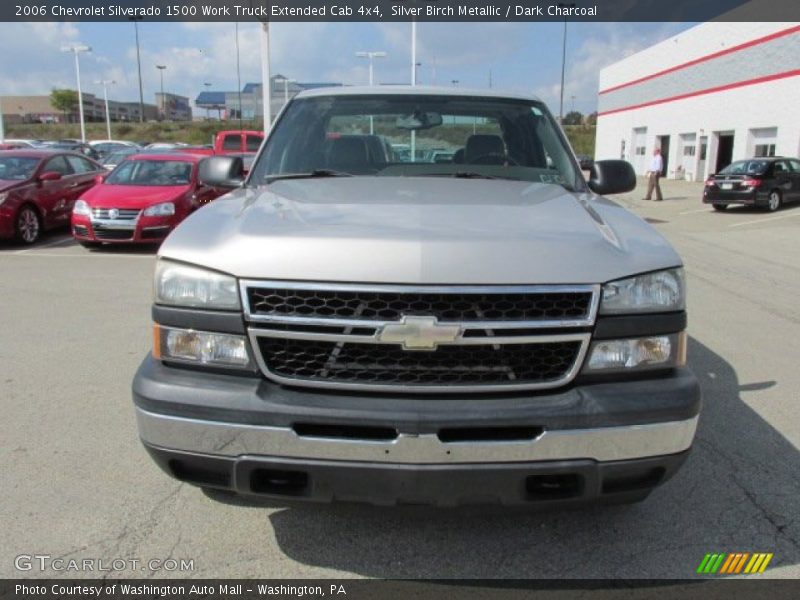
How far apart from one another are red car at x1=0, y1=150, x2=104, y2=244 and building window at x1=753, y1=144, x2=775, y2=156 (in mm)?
26108

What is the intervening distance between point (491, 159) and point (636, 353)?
5.90ft

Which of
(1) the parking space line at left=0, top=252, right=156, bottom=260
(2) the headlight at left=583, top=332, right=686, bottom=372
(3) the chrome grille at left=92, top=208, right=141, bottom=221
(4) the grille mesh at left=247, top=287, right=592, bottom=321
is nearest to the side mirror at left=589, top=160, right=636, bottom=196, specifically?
(2) the headlight at left=583, top=332, right=686, bottom=372

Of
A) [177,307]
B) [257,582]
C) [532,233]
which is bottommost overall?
[257,582]

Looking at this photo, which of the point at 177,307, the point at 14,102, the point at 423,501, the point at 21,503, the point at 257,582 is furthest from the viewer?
the point at 14,102

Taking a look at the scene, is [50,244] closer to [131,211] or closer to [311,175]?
[131,211]

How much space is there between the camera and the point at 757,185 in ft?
62.4

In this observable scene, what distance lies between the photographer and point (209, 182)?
13.4ft

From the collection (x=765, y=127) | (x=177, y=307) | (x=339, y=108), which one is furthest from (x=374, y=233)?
(x=765, y=127)

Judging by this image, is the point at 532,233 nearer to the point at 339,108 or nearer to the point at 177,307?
the point at 177,307

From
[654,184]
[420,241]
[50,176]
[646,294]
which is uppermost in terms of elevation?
[420,241]

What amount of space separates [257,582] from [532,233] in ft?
5.56

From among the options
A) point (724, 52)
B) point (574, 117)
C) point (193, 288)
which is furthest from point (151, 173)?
point (574, 117)

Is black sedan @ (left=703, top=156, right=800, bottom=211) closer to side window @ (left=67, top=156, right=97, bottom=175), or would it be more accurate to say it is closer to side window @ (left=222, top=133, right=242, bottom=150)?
side window @ (left=222, top=133, right=242, bottom=150)

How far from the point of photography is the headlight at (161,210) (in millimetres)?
10719
